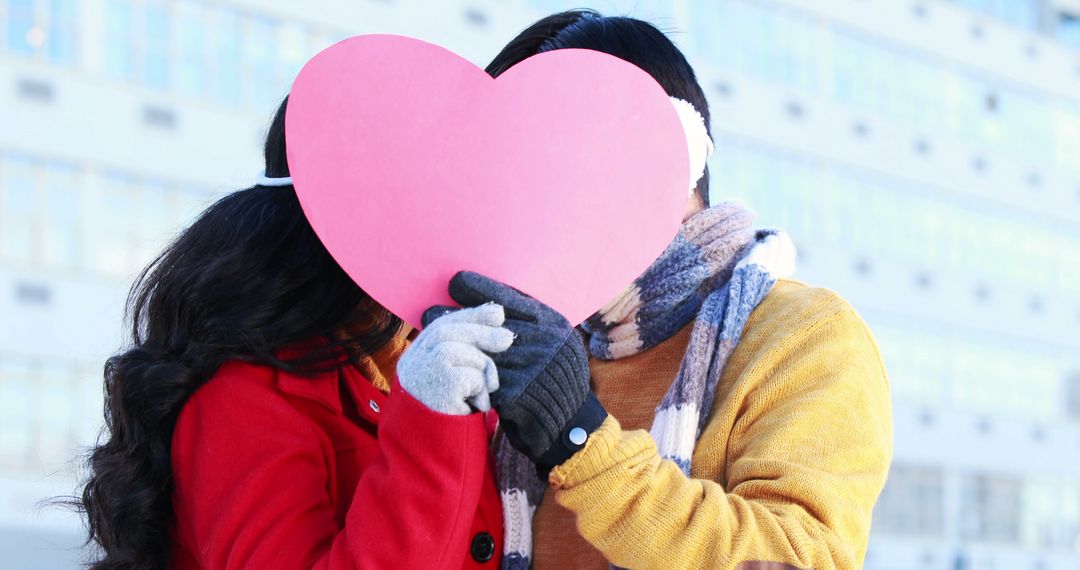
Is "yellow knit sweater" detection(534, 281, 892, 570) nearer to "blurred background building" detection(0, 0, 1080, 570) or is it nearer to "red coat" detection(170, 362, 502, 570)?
"red coat" detection(170, 362, 502, 570)

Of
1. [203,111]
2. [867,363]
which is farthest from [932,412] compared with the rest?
[867,363]

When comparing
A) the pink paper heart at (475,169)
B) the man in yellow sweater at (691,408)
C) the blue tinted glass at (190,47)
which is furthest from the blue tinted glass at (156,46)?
the pink paper heart at (475,169)

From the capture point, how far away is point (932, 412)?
26.9 meters

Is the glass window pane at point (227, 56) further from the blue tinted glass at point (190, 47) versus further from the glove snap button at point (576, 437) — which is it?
the glove snap button at point (576, 437)

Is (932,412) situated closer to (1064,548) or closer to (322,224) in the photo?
(1064,548)

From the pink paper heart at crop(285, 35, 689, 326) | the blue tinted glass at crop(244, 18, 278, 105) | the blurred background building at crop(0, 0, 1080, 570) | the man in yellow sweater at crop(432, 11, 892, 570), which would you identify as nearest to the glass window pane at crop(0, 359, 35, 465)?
the blurred background building at crop(0, 0, 1080, 570)

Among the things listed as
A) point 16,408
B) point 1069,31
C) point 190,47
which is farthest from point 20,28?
point 1069,31

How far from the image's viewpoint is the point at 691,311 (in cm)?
207

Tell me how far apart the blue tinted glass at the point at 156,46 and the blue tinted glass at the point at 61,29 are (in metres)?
0.93

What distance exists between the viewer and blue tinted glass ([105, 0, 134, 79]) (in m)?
16.4

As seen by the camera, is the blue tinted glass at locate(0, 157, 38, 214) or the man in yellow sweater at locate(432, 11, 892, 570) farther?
the blue tinted glass at locate(0, 157, 38, 214)

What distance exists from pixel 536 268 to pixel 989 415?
28.7 m

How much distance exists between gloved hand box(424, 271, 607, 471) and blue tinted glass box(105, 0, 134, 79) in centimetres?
1598

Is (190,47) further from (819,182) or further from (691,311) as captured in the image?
(691,311)
